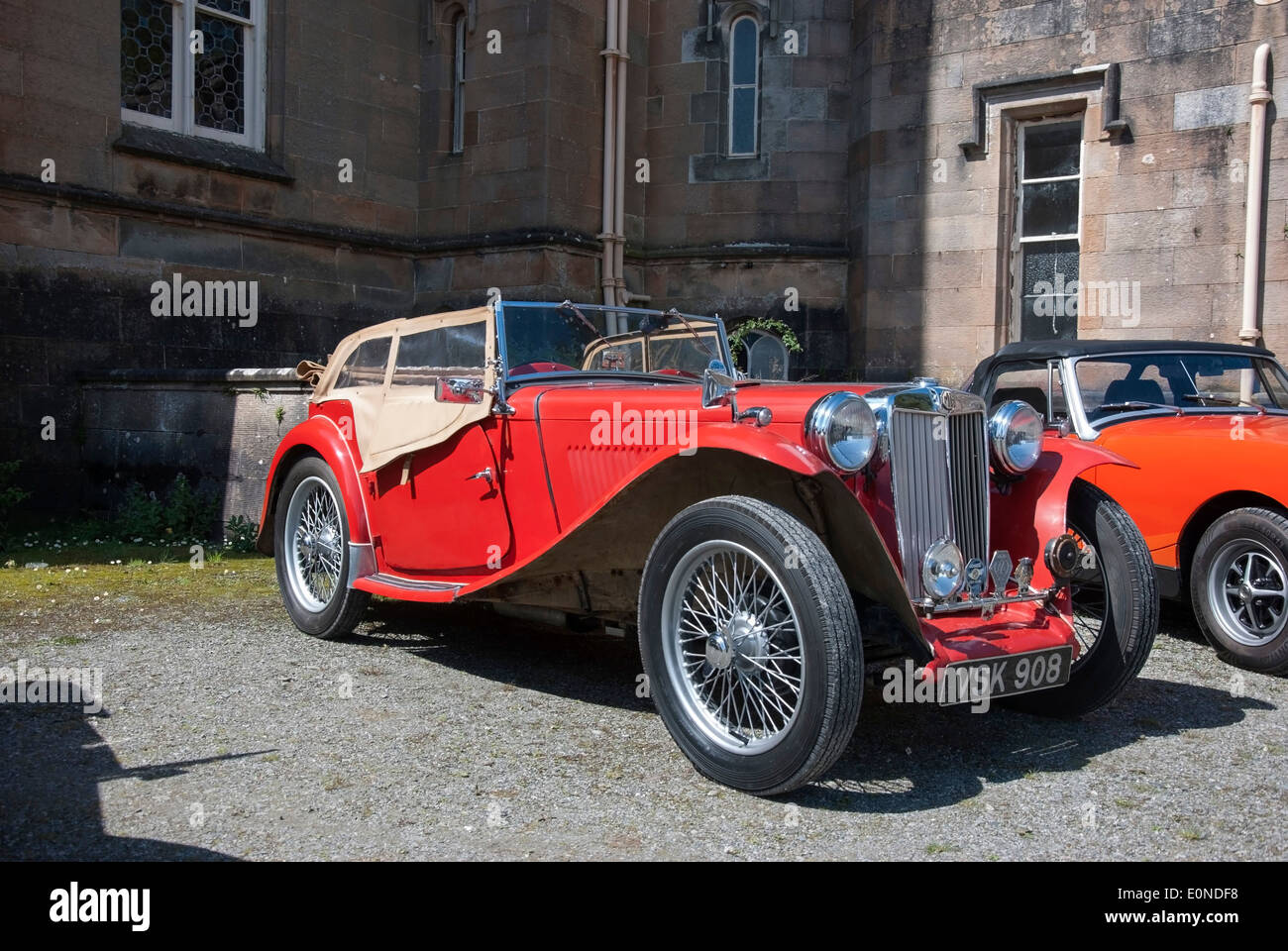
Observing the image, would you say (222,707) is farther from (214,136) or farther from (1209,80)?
(1209,80)

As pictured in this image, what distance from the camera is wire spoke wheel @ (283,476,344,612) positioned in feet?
21.4

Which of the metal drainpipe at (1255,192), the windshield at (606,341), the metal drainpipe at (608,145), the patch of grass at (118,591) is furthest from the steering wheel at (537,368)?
the metal drainpipe at (1255,192)

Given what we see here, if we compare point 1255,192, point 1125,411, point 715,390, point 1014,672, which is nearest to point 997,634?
point 1014,672

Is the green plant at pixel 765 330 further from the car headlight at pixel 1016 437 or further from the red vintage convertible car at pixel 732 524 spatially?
the car headlight at pixel 1016 437

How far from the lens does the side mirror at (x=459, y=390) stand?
216 inches

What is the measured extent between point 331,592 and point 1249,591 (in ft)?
15.6

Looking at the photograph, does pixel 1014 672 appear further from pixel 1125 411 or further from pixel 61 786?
pixel 1125 411

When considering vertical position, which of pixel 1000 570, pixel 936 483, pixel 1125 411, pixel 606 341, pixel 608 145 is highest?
pixel 608 145

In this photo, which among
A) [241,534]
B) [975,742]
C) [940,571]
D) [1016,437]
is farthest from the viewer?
[241,534]

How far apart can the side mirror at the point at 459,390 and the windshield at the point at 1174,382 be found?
3679 millimetres

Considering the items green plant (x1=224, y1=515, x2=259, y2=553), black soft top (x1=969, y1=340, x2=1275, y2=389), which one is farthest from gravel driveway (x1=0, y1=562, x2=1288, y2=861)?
green plant (x1=224, y1=515, x2=259, y2=553)

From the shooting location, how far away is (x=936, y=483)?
4582 mm

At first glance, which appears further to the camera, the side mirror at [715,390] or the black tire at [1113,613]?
the black tire at [1113,613]

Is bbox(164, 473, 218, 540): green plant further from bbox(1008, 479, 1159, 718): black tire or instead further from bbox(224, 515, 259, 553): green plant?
bbox(1008, 479, 1159, 718): black tire
